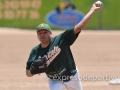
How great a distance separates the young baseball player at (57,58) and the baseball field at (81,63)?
352 cm

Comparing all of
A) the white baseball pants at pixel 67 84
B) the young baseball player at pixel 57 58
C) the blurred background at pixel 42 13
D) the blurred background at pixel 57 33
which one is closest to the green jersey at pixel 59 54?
the young baseball player at pixel 57 58

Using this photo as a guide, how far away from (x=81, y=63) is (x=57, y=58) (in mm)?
8266

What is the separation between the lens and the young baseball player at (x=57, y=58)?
6.03 metres

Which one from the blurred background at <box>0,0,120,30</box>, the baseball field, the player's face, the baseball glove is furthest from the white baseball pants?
the blurred background at <box>0,0,120,30</box>

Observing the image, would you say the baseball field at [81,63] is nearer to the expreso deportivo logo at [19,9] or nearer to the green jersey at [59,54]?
the green jersey at [59,54]

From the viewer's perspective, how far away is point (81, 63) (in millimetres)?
14359

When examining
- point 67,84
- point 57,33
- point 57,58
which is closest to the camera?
point 57,58

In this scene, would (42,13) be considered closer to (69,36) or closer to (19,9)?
(19,9)

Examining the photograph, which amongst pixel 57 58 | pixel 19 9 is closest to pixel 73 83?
pixel 57 58

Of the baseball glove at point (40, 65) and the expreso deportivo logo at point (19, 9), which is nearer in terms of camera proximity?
the baseball glove at point (40, 65)

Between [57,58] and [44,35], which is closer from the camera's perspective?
[44,35]

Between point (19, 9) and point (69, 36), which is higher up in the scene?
point (19, 9)

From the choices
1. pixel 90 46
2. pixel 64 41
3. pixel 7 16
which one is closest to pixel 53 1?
pixel 7 16

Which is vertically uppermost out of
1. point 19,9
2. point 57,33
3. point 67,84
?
point 19,9
